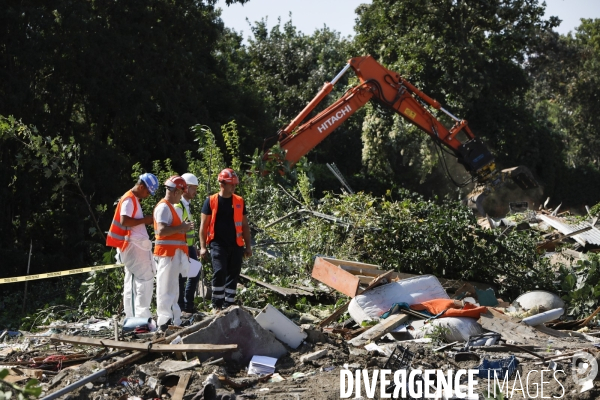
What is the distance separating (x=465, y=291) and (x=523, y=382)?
383 cm

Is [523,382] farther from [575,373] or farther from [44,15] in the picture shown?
[44,15]

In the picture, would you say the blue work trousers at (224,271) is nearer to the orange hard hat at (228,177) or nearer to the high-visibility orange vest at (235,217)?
the high-visibility orange vest at (235,217)

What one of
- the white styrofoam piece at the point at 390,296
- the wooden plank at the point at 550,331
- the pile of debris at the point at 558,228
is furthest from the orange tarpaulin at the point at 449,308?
the pile of debris at the point at 558,228

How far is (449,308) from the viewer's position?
818 cm

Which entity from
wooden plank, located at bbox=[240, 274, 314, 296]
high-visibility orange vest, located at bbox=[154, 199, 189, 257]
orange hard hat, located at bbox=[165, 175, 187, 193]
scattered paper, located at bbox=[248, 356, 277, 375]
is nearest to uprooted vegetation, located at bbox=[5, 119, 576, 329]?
wooden plank, located at bbox=[240, 274, 314, 296]

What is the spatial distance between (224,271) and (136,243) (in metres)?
1.14

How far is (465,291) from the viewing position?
9992mm

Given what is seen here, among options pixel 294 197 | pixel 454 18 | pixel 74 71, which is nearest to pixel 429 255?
pixel 294 197

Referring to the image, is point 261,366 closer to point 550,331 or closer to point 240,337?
point 240,337

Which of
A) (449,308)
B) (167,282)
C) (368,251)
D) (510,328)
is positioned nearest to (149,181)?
(167,282)

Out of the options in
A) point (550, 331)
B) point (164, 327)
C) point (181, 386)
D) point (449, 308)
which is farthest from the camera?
point (449, 308)
